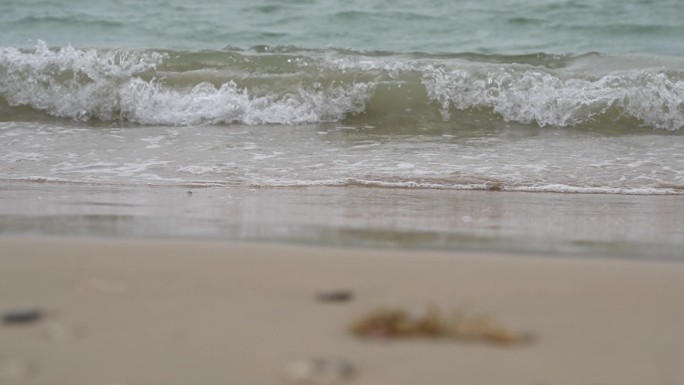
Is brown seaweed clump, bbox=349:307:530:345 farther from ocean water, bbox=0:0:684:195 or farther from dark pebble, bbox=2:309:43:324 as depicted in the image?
ocean water, bbox=0:0:684:195

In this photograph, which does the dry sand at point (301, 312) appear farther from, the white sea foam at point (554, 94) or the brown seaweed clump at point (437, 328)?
the white sea foam at point (554, 94)

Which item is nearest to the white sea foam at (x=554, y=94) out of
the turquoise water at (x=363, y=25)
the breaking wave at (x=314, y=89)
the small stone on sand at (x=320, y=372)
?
the breaking wave at (x=314, y=89)

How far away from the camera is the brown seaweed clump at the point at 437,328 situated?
1900mm

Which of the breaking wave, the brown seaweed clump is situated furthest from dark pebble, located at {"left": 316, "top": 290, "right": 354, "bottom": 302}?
the breaking wave

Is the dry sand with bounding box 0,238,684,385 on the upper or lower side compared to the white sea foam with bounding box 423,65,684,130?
lower

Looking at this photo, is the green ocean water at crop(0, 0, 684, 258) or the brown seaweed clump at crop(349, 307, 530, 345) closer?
the brown seaweed clump at crop(349, 307, 530, 345)

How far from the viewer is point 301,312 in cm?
210

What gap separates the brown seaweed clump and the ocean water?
2.83 meters

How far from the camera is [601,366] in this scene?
1790 millimetres

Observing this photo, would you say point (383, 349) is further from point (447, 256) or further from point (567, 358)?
point (447, 256)

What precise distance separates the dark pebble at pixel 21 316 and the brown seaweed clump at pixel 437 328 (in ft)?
2.31

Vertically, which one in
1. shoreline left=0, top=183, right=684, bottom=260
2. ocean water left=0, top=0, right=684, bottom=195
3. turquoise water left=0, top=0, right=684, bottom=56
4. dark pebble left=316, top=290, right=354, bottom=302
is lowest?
shoreline left=0, top=183, right=684, bottom=260

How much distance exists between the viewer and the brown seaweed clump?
190 cm

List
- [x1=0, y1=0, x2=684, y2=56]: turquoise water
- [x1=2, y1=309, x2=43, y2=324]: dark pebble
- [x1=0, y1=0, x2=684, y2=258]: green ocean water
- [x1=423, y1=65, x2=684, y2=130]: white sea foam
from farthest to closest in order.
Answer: [x1=0, y1=0, x2=684, y2=56]: turquoise water < [x1=423, y1=65, x2=684, y2=130]: white sea foam < [x1=0, y1=0, x2=684, y2=258]: green ocean water < [x1=2, y1=309, x2=43, y2=324]: dark pebble
